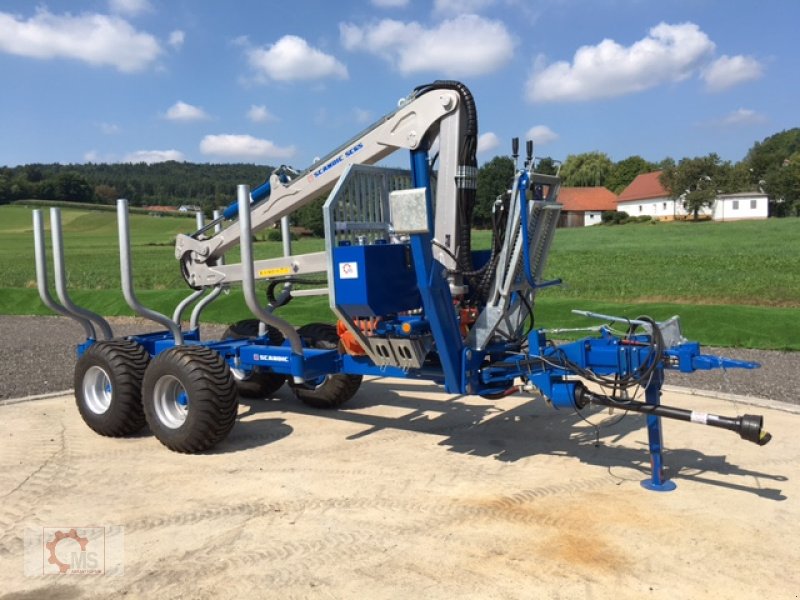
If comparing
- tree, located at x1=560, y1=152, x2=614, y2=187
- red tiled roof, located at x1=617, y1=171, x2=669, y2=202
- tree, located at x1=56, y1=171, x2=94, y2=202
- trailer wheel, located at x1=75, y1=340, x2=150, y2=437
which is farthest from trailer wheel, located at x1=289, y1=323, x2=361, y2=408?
tree, located at x1=560, y1=152, x2=614, y2=187

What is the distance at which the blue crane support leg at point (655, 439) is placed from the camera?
5.44 metres

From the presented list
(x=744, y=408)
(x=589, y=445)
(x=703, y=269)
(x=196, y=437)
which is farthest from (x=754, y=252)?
(x=196, y=437)

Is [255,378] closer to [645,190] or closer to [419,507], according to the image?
[419,507]

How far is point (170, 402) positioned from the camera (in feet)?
23.2

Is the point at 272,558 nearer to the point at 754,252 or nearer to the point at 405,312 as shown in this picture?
the point at 405,312

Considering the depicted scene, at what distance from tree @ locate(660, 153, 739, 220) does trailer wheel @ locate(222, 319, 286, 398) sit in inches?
2872

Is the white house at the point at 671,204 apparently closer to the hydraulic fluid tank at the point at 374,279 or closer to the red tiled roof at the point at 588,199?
the red tiled roof at the point at 588,199

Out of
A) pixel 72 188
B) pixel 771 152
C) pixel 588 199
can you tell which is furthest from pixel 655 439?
pixel 771 152

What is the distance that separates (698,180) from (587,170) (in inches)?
1313

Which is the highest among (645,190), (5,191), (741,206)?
(5,191)

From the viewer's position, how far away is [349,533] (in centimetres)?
478

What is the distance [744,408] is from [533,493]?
3690 millimetres

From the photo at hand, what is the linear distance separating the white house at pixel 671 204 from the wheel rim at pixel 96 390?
77252 mm

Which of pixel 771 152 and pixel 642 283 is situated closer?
pixel 642 283
